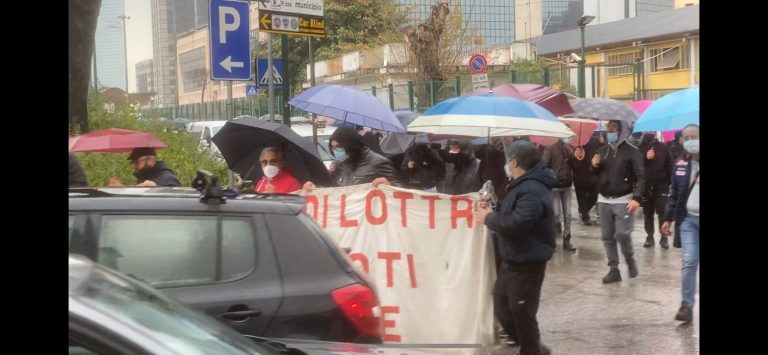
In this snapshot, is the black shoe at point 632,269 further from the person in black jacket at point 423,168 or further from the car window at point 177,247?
the car window at point 177,247

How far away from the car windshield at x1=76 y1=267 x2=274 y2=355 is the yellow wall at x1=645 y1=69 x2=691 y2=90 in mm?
37919

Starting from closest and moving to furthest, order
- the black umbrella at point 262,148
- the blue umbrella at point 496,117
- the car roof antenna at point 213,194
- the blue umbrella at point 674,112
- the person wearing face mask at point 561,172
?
1. the car roof antenna at point 213,194
2. the black umbrella at point 262,148
3. the blue umbrella at point 496,117
4. the blue umbrella at point 674,112
5. the person wearing face mask at point 561,172

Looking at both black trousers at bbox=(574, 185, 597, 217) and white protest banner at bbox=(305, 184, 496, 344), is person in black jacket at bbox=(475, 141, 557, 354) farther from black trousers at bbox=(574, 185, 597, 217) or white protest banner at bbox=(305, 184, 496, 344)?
black trousers at bbox=(574, 185, 597, 217)

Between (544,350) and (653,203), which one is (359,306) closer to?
(544,350)

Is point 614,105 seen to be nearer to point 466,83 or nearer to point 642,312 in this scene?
point 642,312

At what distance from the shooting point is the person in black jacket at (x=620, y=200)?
9.48m

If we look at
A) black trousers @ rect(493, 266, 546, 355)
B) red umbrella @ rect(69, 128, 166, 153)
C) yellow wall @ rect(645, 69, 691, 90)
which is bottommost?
black trousers @ rect(493, 266, 546, 355)

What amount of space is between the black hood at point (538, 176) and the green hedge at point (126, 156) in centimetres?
477

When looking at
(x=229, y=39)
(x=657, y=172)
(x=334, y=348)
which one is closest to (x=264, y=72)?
(x=229, y=39)

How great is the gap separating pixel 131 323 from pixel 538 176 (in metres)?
4.16

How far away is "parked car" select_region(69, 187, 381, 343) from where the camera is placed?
4277 millimetres

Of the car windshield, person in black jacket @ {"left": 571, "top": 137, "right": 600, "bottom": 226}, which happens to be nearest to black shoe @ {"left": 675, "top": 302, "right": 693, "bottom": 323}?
the car windshield

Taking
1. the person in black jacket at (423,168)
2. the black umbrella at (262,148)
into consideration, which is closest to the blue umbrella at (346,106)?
the black umbrella at (262,148)

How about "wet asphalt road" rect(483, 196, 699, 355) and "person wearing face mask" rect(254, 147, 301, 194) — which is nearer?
"wet asphalt road" rect(483, 196, 699, 355)
